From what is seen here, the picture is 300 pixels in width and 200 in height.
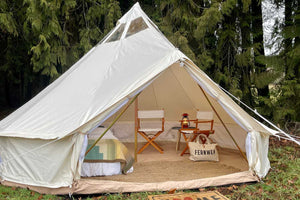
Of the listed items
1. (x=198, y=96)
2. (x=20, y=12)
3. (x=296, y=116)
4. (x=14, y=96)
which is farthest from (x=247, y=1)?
(x=14, y=96)

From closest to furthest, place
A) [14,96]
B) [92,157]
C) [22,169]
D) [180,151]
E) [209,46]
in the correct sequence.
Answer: [22,169] → [92,157] → [180,151] → [209,46] → [14,96]

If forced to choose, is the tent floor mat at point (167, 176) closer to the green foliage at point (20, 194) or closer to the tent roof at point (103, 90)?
the green foliage at point (20, 194)

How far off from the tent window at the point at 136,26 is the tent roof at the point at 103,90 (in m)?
0.08

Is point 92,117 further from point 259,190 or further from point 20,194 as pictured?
point 259,190

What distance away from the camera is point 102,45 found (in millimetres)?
4719

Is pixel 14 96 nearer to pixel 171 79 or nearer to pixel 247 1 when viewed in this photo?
pixel 171 79

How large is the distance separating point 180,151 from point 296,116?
2.94 metres

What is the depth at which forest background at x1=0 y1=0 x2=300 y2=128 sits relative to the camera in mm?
6011

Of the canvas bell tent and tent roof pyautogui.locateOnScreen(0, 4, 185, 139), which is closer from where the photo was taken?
the canvas bell tent

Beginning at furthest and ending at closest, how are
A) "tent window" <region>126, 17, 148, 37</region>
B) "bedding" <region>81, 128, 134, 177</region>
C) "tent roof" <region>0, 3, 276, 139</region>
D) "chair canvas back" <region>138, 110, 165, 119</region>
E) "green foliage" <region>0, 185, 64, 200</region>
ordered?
"chair canvas back" <region>138, 110, 165, 119</region>
"tent window" <region>126, 17, 148, 37</region>
"bedding" <region>81, 128, 134, 177</region>
"tent roof" <region>0, 3, 276, 139</region>
"green foliage" <region>0, 185, 64, 200</region>

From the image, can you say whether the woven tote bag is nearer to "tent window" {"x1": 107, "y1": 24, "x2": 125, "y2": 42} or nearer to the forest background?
the forest background

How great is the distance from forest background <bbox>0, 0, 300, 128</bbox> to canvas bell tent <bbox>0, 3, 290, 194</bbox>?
2057 millimetres

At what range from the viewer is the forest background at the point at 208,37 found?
6.01 m

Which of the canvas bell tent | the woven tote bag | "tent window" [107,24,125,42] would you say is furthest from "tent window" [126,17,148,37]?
the woven tote bag
